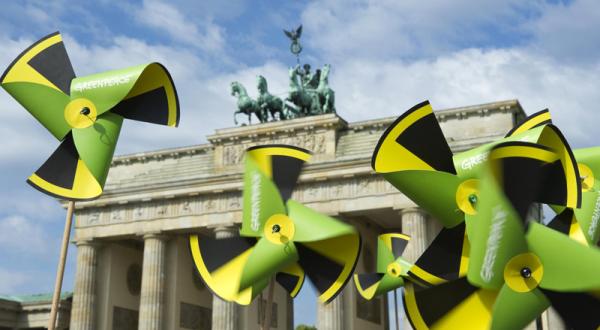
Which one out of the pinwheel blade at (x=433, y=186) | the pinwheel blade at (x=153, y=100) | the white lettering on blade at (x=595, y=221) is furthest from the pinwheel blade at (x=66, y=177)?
the white lettering on blade at (x=595, y=221)

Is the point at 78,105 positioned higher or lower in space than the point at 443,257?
higher

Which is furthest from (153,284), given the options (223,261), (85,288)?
(223,261)

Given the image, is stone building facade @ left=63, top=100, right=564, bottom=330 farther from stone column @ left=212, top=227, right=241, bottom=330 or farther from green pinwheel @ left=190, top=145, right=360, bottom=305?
green pinwheel @ left=190, top=145, right=360, bottom=305

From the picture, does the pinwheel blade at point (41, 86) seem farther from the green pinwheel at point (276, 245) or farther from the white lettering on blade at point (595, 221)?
the white lettering on blade at point (595, 221)

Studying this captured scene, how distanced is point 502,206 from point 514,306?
166 cm

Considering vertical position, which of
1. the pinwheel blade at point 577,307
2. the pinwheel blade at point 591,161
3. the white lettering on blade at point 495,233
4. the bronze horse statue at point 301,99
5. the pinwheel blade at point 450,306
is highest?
the bronze horse statue at point 301,99

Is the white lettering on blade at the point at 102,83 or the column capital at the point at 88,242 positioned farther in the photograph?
the column capital at the point at 88,242

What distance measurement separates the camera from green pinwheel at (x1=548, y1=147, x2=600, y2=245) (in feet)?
55.6

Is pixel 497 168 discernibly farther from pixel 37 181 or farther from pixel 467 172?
pixel 37 181

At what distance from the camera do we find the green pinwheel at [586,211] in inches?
667

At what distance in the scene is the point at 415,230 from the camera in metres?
45.6

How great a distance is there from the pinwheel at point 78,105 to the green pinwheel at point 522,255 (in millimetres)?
6447

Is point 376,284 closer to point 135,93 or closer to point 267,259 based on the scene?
point 267,259

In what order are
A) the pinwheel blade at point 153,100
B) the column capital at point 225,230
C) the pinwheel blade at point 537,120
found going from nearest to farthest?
the pinwheel blade at point 153,100
the pinwheel blade at point 537,120
the column capital at point 225,230
